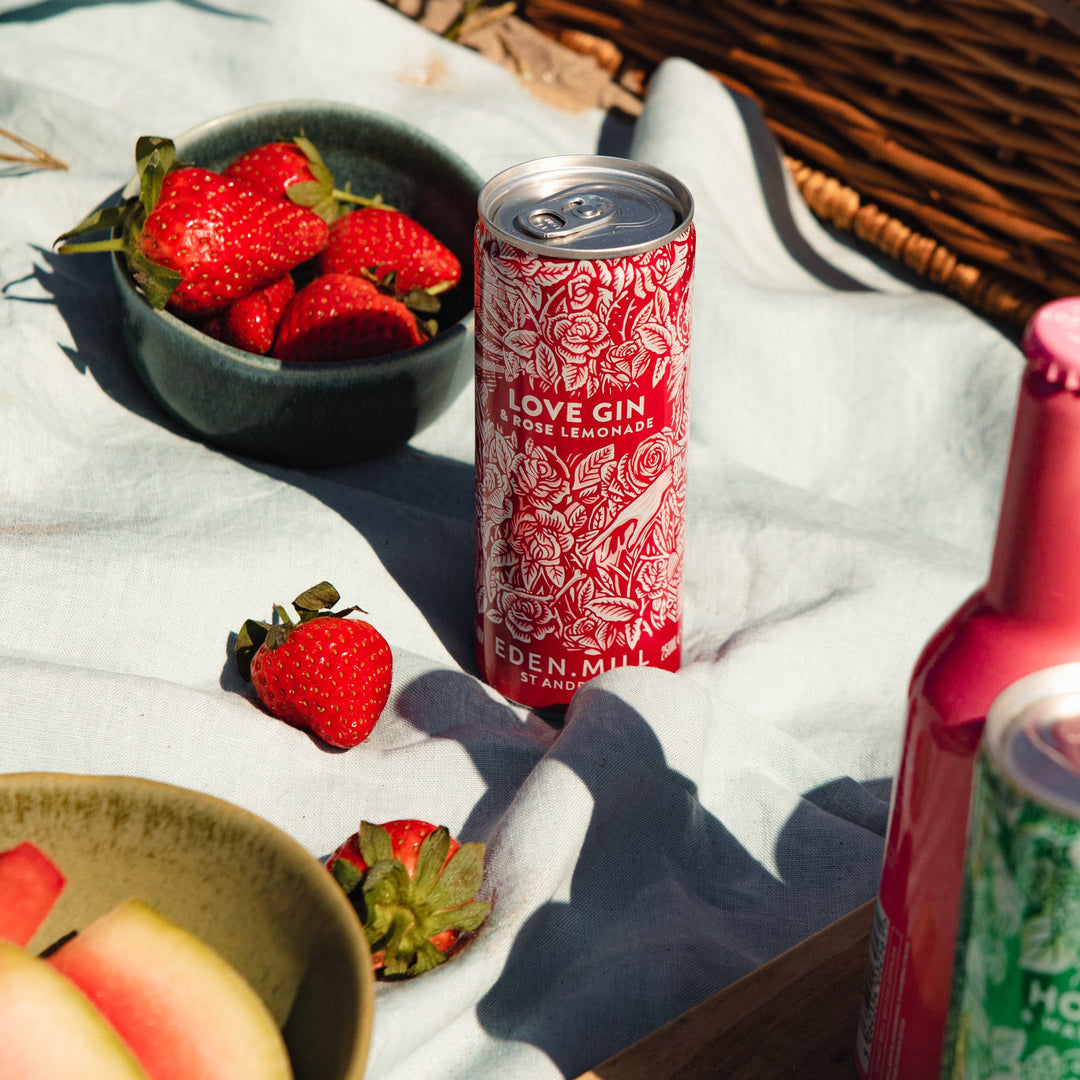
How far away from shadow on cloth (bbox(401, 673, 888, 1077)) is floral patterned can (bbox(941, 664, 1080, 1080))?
222 millimetres

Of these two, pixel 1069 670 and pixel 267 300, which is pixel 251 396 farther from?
pixel 1069 670

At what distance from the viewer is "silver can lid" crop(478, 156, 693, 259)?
644 mm

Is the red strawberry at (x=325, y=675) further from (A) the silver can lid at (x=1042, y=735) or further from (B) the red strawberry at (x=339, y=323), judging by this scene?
(A) the silver can lid at (x=1042, y=735)

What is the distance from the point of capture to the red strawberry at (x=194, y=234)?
0.80m

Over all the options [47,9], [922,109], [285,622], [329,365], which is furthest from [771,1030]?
[47,9]

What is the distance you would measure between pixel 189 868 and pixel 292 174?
21.4 inches

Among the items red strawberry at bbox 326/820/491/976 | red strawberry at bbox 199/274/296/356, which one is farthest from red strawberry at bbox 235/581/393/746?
red strawberry at bbox 199/274/296/356

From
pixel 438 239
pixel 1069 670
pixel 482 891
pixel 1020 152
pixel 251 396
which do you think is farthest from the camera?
pixel 1020 152

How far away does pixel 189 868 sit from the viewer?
0.50 meters

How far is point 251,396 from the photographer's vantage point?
2.75 feet

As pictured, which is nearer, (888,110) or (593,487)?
(593,487)

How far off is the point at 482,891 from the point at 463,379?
16.1 inches

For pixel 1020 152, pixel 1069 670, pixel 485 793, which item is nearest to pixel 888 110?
pixel 1020 152

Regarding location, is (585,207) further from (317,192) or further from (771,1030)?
(771,1030)
